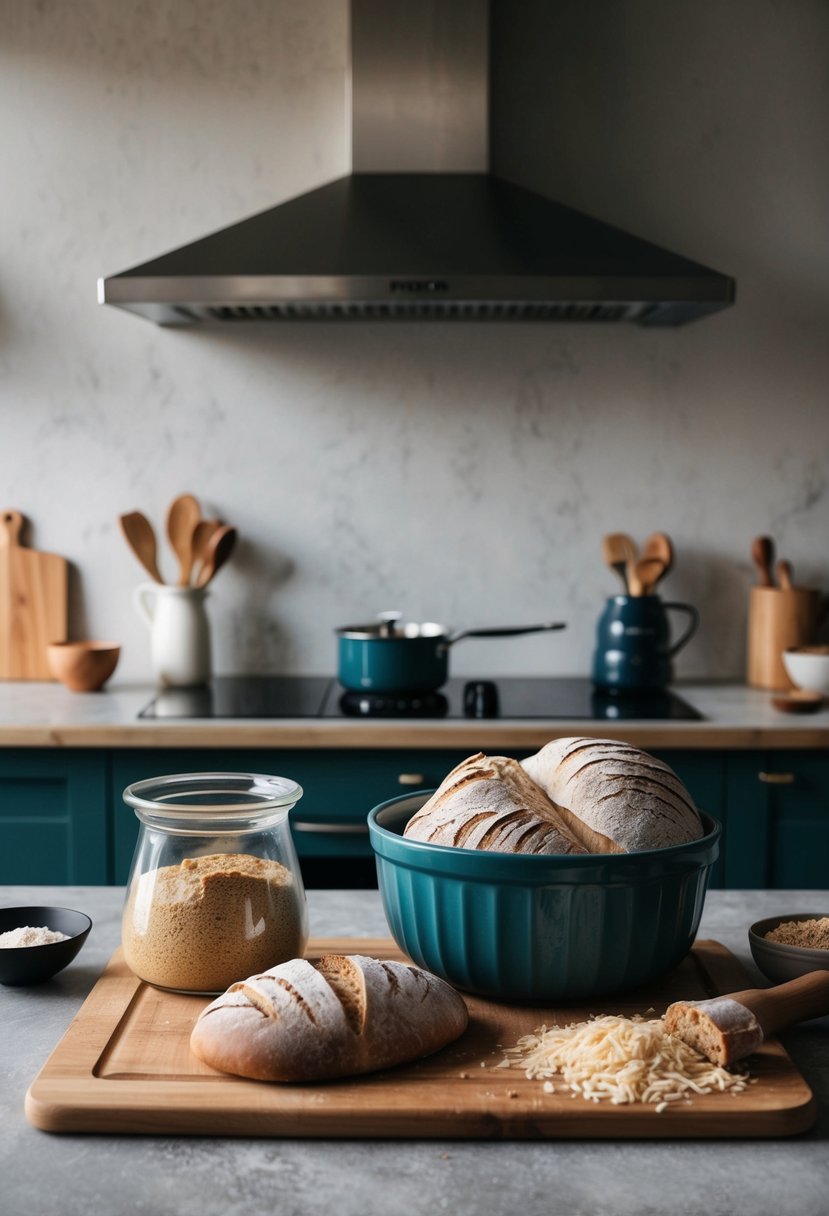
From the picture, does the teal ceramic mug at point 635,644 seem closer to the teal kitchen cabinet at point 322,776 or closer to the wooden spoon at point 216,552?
the teal kitchen cabinet at point 322,776

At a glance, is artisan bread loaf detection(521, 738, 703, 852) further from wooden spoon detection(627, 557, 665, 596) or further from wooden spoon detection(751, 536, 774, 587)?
wooden spoon detection(751, 536, 774, 587)

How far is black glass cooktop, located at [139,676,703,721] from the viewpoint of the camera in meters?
2.43

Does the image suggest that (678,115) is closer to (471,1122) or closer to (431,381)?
(431,381)

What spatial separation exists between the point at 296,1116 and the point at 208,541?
2087mm

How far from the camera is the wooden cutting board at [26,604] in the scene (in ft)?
9.46

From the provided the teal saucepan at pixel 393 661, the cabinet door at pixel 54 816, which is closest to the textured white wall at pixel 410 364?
the teal saucepan at pixel 393 661

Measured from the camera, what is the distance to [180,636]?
2729 millimetres

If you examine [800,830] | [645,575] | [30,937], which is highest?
[645,575]

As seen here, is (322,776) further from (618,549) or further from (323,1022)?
(323,1022)

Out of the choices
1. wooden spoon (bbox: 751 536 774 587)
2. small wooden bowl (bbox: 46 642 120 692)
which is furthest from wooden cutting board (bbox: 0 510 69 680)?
wooden spoon (bbox: 751 536 774 587)

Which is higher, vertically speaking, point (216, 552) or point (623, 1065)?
point (216, 552)

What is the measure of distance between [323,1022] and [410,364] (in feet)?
7.09

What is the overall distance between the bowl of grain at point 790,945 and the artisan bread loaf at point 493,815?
0.70ft

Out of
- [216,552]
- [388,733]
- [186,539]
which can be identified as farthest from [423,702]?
[186,539]
